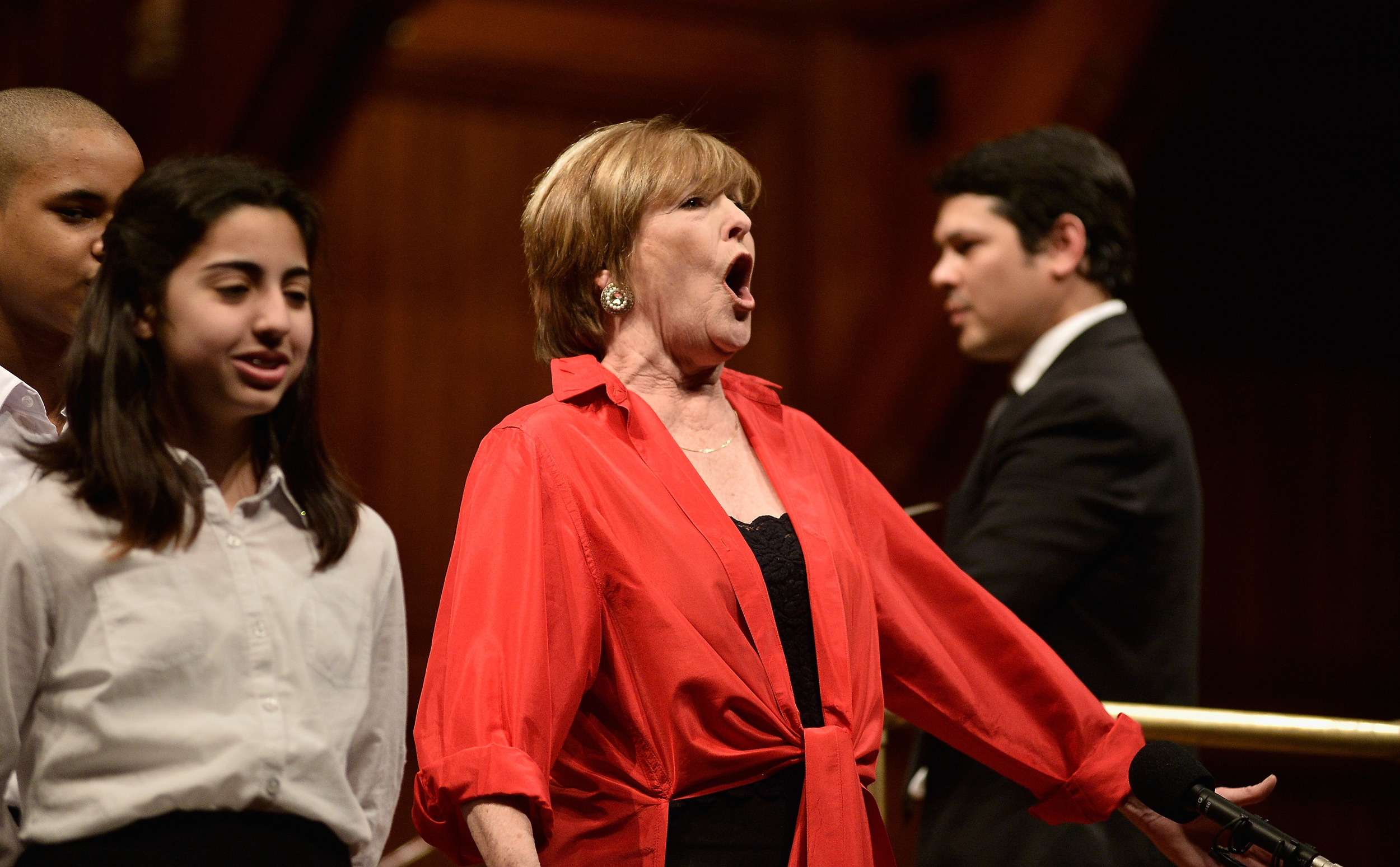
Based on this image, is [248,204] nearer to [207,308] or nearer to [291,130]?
[207,308]

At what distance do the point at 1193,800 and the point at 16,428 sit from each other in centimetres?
138

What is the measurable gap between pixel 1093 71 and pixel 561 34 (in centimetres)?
176

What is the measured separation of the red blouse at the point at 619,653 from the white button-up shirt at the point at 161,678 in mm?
126

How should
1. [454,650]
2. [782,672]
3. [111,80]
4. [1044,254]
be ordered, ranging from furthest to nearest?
[111,80] → [1044,254] → [782,672] → [454,650]

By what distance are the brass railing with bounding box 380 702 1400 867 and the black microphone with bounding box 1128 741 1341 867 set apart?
0.33 m

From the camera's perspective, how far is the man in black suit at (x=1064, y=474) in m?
2.21

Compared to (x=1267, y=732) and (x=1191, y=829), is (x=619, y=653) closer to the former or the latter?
(x=1191, y=829)

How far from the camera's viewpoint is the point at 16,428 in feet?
5.41

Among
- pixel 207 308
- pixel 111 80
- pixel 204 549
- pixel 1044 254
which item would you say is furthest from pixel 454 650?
pixel 111 80

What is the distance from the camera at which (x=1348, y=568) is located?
15.0ft

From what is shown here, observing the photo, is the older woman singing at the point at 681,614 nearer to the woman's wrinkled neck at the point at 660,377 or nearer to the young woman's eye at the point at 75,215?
the woman's wrinkled neck at the point at 660,377

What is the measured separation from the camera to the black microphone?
4.84 ft

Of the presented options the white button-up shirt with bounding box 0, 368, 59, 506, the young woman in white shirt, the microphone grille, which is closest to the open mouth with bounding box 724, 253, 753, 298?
the young woman in white shirt

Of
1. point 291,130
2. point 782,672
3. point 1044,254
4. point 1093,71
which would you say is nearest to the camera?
point 782,672
